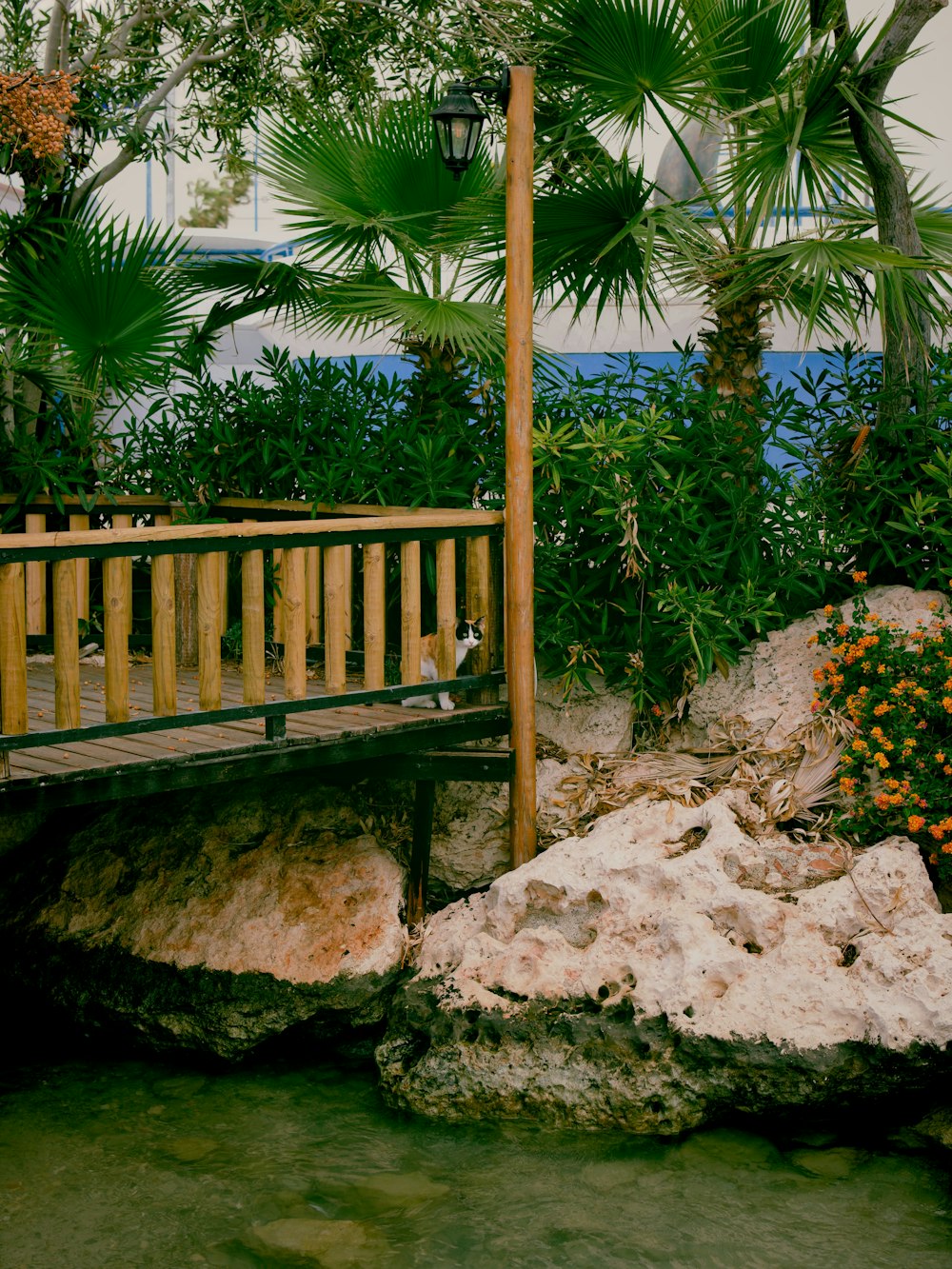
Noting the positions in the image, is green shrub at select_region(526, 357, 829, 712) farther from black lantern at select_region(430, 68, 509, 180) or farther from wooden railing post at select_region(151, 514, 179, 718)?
wooden railing post at select_region(151, 514, 179, 718)

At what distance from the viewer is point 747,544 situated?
19.9 feet

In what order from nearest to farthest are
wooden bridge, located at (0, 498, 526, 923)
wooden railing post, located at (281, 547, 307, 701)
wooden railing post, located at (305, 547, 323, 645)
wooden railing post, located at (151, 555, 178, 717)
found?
wooden bridge, located at (0, 498, 526, 923) → wooden railing post, located at (151, 555, 178, 717) → wooden railing post, located at (281, 547, 307, 701) → wooden railing post, located at (305, 547, 323, 645)

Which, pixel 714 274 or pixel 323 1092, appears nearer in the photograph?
pixel 323 1092

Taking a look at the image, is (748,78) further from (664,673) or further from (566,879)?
(566,879)

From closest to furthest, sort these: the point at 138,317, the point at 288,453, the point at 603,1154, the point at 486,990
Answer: the point at 603,1154 → the point at 486,990 → the point at 138,317 → the point at 288,453

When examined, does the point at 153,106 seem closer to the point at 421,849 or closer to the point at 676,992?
the point at 421,849

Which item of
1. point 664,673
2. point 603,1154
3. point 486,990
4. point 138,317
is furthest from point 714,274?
point 603,1154

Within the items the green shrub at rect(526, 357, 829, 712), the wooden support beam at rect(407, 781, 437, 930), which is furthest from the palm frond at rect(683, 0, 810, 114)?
the wooden support beam at rect(407, 781, 437, 930)

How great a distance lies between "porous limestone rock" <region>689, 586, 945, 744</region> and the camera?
5.91 m

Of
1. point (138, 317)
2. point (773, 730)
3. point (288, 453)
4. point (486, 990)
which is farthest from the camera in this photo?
point (288, 453)

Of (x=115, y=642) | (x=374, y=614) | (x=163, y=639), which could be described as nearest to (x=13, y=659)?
(x=115, y=642)

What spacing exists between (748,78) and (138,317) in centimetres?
334

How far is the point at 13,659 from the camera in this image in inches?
171

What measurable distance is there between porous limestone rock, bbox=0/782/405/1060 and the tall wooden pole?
0.72m
